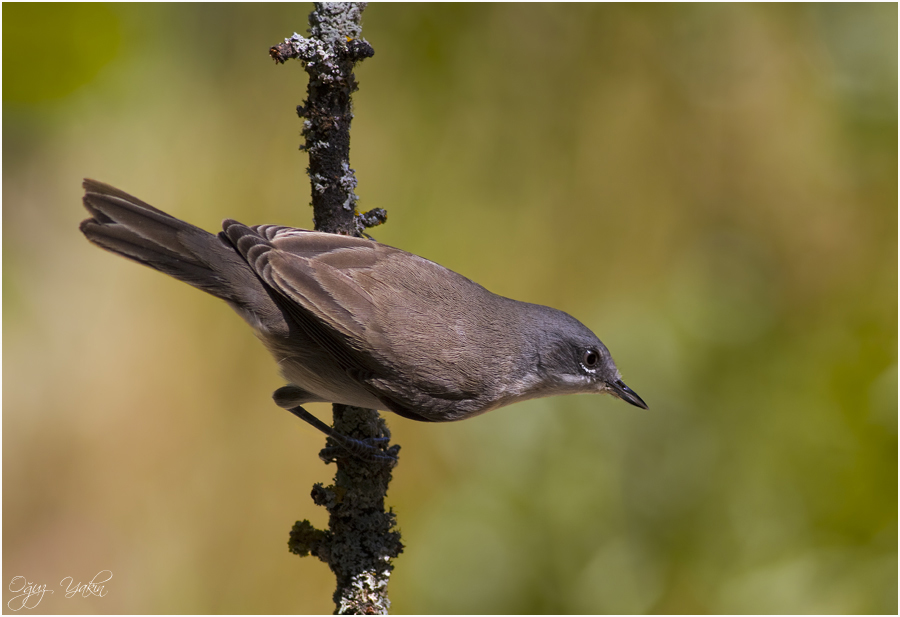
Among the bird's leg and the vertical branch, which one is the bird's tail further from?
the bird's leg

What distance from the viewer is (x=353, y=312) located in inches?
107

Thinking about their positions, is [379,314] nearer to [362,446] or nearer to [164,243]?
[362,446]

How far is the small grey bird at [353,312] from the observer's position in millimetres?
2686

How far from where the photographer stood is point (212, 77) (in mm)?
4535

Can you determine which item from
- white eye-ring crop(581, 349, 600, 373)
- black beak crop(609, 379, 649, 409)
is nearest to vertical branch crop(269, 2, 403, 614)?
white eye-ring crop(581, 349, 600, 373)

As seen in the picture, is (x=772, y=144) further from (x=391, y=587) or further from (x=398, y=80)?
(x=391, y=587)

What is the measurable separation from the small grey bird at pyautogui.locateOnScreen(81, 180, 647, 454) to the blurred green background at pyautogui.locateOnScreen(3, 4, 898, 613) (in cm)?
91

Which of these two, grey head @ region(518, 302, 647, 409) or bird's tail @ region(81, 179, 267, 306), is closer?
bird's tail @ region(81, 179, 267, 306)

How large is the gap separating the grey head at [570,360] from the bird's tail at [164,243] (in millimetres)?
1152

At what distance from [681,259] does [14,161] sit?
4026mm

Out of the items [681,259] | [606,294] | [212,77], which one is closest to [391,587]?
[606,294]

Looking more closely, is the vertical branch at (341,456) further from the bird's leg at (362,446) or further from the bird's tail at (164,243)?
the bird's tail at (164,243)

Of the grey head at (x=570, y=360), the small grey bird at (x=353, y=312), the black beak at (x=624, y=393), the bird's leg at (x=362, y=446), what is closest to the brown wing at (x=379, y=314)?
the small grey bird at (x=353, y=312)

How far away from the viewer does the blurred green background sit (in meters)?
3.71
